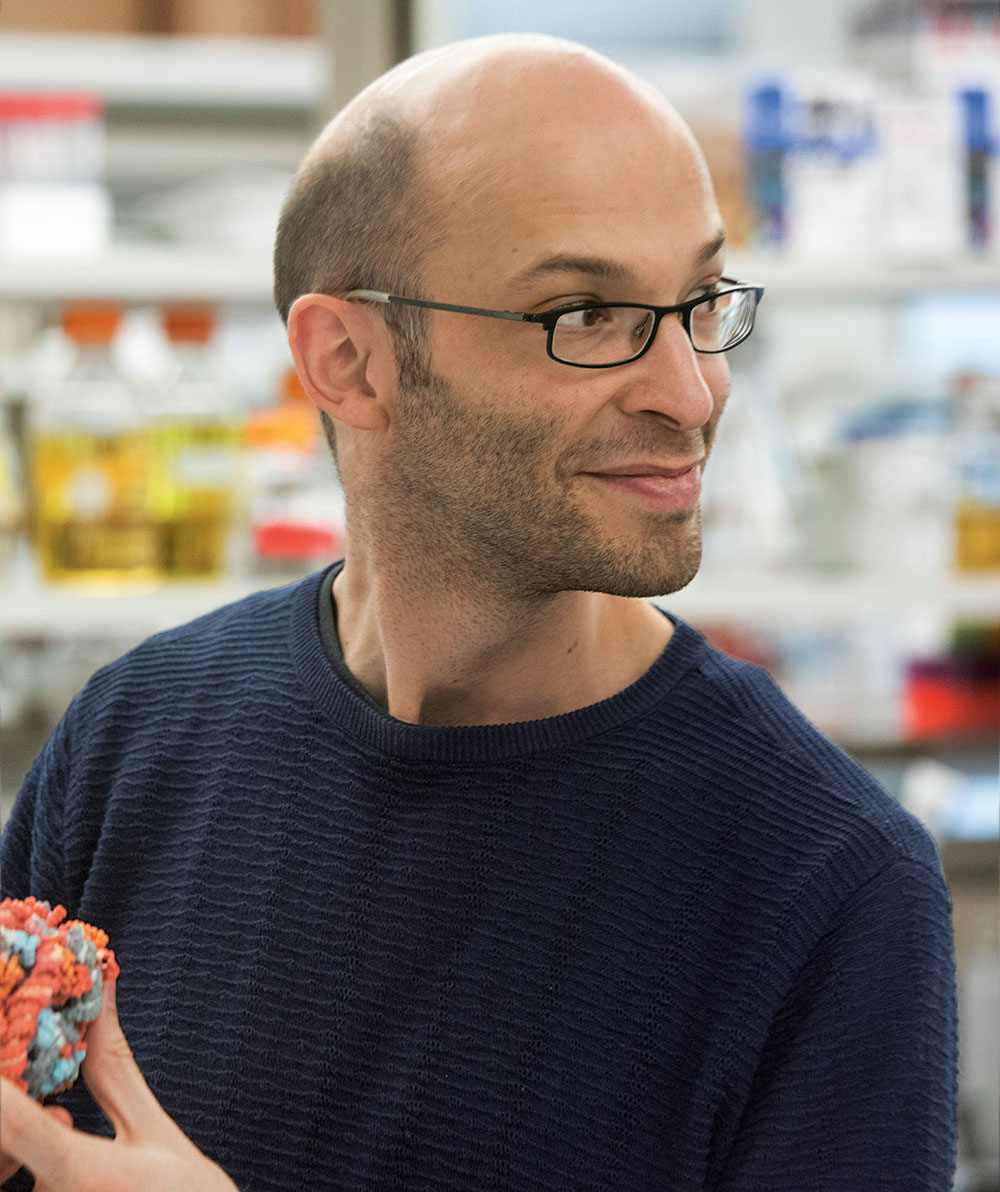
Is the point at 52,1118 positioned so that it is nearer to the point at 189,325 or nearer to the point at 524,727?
the point at 524,727

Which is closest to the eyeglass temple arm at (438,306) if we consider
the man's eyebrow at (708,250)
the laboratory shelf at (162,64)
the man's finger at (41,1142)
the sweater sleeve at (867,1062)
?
the man's eyebrow at (708,250)

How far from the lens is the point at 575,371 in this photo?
2.65ft

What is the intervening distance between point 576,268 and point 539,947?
0.40m

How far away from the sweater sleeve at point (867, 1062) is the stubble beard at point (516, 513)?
22cm

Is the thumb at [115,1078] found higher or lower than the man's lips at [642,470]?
lower

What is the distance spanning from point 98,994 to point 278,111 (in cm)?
166

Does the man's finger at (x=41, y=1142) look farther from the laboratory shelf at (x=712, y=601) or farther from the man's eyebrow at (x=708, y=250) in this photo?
the laboratory shelf at (x=712, y=601)

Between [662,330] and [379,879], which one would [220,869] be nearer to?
[379,879]

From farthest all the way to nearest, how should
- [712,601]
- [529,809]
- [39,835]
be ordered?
[712,601] < [39,835] < [529,809]

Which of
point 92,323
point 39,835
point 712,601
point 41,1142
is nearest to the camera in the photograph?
point 41,1142

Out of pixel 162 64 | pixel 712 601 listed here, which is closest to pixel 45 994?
pixel 712 601

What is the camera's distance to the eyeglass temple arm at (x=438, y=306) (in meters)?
0.81

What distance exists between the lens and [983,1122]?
188 centimetres

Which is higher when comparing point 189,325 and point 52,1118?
point 189,325
